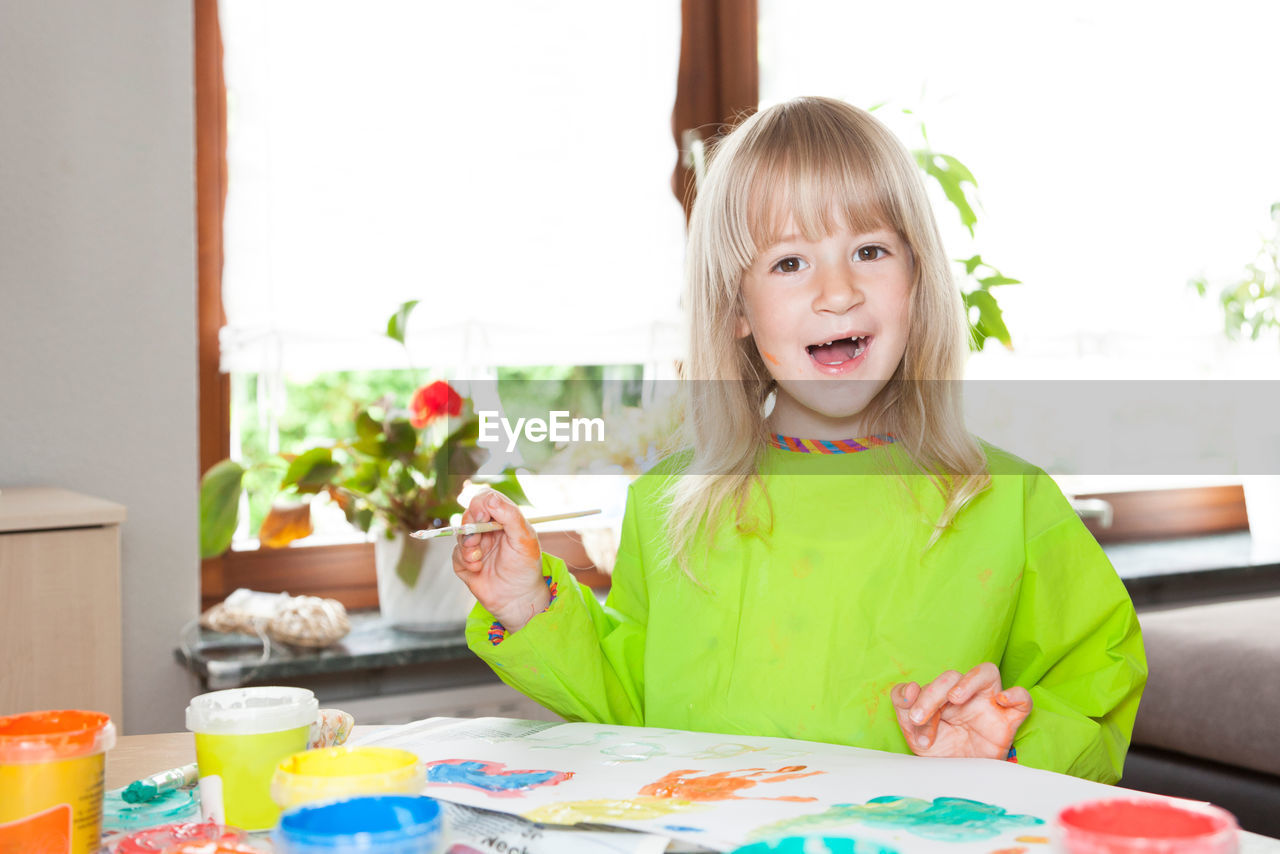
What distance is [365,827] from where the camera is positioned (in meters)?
0.48

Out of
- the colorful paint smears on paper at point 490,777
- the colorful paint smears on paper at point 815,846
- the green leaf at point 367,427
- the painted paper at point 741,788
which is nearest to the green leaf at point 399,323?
the green leaf at point 367,427

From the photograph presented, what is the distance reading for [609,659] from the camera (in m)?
1.01

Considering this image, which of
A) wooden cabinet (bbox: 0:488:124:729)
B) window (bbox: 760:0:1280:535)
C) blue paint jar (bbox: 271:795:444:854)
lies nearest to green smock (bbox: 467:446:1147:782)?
blue paint jar (bbox: 271:795:444:854)

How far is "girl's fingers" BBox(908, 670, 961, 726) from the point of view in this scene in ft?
2.52

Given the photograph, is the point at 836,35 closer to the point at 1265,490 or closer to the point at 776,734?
the point at 1265,490

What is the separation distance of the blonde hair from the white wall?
38.7 inches

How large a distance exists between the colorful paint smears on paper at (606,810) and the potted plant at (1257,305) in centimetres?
255

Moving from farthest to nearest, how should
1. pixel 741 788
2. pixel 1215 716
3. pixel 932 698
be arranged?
pixel 1215 716
pixel 932 698
pixel 741 788

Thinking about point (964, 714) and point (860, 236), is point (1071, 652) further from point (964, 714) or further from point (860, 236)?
point (860, 236)

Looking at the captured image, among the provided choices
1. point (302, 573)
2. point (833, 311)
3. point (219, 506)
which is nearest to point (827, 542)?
point (833, 311)

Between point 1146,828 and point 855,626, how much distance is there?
0.49 m

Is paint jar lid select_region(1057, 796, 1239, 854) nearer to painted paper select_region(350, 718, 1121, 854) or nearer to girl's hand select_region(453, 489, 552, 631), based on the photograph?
painted paper select_region(350, 718, 1121, 854)

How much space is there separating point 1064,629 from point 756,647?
0.25 metres

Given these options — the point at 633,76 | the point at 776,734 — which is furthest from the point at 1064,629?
the point at 633,76
